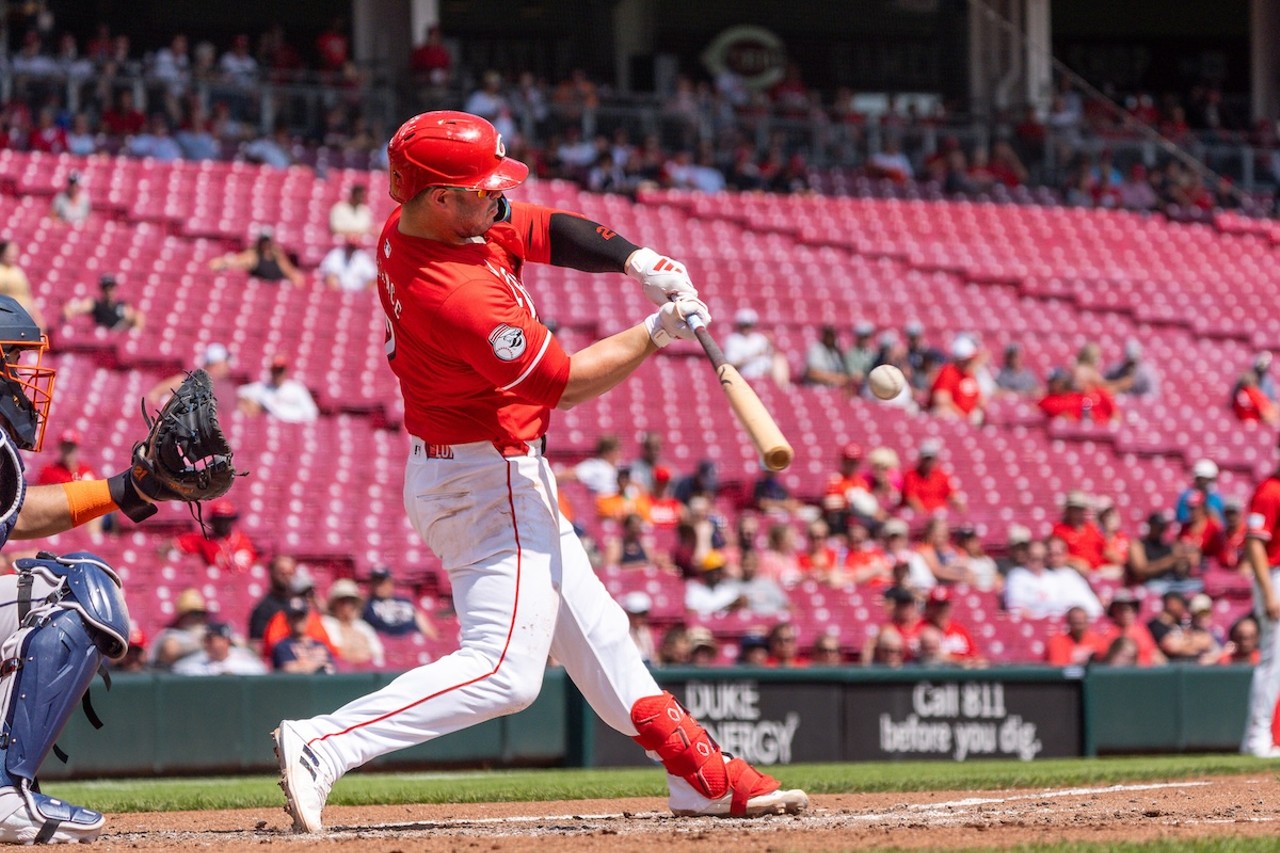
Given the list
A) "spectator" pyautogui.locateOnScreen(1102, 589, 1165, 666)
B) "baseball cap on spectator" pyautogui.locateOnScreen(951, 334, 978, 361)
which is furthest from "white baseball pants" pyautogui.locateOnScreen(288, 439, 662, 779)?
"baseball cap on spectator" pyautogui.locateOnScreen(951, 334, 978, 361)

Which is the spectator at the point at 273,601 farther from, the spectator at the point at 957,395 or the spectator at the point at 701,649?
the spectator at the point at 957,395

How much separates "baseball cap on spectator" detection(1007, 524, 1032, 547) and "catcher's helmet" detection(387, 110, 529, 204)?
857 cm

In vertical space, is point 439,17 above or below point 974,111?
above

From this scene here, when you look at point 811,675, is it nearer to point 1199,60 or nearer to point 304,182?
point 304,182

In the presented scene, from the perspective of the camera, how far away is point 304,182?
17625 mm

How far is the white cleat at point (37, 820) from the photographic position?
163 inches

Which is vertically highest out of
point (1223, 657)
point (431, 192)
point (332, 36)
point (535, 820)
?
point (332, 36)

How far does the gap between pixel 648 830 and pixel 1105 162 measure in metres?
19.6

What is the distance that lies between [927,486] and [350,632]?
5038 mm

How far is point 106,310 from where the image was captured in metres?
13.7

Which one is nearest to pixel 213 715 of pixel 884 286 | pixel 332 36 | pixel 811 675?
pixel 811 675

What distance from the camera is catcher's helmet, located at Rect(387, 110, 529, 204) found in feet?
14.4

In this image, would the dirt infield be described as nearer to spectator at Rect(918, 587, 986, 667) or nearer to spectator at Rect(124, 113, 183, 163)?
spectator at Rect(918, 587, 986, 667)

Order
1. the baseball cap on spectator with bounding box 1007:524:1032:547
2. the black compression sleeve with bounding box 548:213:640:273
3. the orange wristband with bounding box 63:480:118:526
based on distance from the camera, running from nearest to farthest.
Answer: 1. the orange wristband with bounding box 63:480:118:526
2. the black compression sleeve with bounding box 548:213:640:273
3. the baseball cap on spectator with bounding box 1007:524:1032:547
